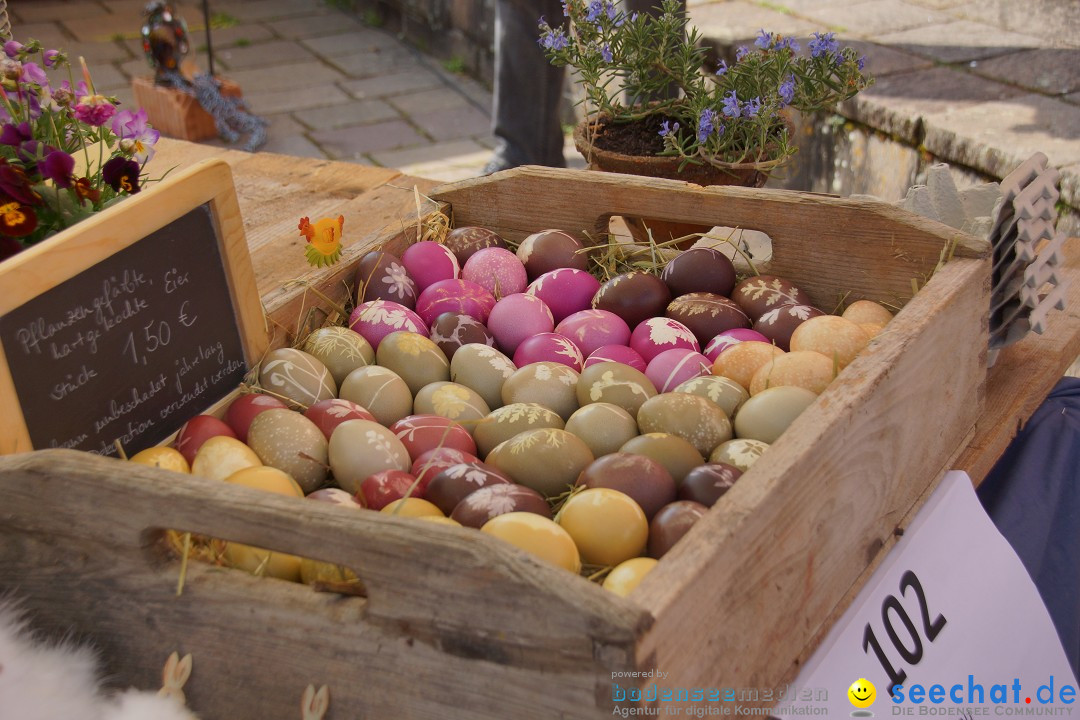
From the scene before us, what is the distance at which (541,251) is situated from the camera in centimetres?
166

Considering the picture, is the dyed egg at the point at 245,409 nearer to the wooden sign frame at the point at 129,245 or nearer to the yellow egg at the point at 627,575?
the wooden sign frame at the point at 129,245

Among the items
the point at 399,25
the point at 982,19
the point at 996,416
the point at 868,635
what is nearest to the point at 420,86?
the point at 399,25

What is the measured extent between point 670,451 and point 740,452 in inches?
3.2

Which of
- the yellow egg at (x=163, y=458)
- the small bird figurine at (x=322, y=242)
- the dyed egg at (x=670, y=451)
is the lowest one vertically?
the dyed egg at (x=670, y=451)

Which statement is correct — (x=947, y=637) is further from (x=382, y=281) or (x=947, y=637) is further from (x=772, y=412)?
(x=382, y=281)

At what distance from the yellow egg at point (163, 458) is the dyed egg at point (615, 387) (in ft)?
1.60

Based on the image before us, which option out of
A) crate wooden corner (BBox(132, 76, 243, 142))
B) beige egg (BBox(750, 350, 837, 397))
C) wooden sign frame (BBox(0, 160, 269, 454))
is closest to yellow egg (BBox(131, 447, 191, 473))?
wooden sign frame (BBox(0, 160, 269, 454))

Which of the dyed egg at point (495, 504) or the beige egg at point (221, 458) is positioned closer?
the dyed egg at point (495, 504)

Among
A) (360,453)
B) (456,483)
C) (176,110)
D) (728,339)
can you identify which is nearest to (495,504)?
(456,483)

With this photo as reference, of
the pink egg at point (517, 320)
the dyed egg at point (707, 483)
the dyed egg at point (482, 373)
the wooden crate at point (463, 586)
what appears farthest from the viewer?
the pink egg at point (517, 320)

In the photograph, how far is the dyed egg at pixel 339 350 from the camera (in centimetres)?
143

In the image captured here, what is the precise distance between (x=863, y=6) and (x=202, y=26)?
3.69m

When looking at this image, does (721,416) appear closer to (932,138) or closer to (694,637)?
(694,637)

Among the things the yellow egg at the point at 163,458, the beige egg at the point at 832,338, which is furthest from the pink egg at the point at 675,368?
the yellow egg at the point at 163,458
